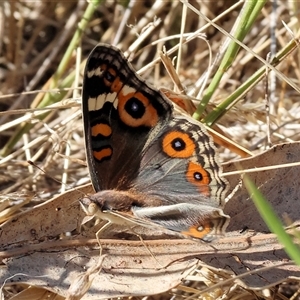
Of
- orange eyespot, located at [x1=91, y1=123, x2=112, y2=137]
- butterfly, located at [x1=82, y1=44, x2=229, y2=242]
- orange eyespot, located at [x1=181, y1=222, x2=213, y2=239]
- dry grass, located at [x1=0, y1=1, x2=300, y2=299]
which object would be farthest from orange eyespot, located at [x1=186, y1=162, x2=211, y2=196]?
dry grass, located at [x1=0, y1=1, x2=300, y2=299]

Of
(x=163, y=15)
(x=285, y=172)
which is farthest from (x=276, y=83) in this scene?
(x=285, y=172)

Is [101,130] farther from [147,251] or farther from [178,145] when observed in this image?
[147,251]

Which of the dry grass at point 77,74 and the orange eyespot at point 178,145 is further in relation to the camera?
the dry grass at point 77,74

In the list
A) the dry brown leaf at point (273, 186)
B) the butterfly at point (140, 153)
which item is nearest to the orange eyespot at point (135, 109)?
the butterfly at point (140, 153)

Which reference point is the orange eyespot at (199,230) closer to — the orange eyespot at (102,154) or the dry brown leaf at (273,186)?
the dry brown leaf at (273,186)

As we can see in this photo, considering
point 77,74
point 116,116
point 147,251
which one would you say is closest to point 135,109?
point 116,116

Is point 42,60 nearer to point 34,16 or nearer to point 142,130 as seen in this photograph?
point 34,16
